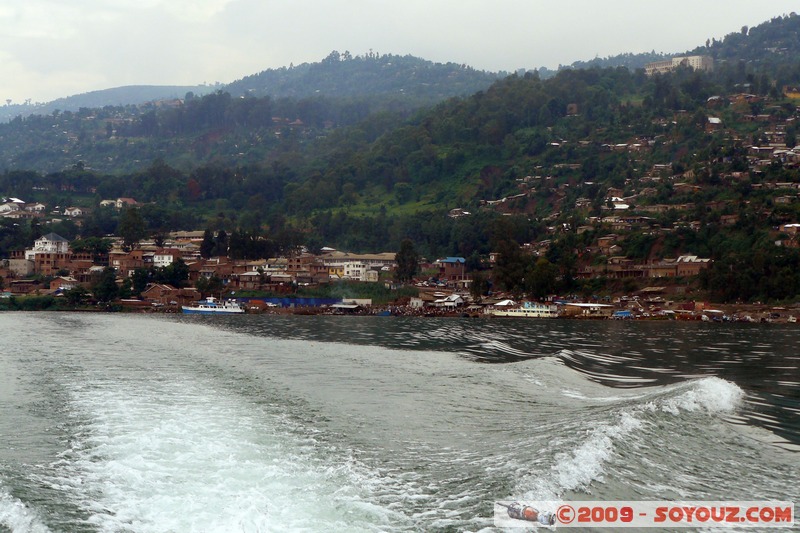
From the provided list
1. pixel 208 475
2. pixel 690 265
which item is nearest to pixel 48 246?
pixel 690 265

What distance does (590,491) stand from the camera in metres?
12.6

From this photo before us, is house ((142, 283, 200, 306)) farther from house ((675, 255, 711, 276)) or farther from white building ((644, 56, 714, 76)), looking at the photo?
white building ((644, 56, 714, 76))

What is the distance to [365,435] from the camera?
632 inches

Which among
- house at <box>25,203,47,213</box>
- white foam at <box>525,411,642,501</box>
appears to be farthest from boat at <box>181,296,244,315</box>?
white foam at <box>525,411,642,501</box>

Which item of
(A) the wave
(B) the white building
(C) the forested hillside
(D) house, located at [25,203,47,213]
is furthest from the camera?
(B) the white building

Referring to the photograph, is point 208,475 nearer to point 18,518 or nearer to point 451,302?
point 18,518

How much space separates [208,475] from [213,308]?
5217cm

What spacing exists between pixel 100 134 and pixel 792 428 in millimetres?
185019

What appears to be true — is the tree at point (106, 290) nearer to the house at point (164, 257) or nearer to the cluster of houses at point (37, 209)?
the house at point (164, 257)

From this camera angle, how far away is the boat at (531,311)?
2313 inches

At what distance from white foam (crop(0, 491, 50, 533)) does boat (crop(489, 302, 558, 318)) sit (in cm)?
4915

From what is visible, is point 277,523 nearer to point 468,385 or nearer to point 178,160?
point 468,385

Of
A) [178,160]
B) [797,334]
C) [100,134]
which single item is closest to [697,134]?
[797,334]
